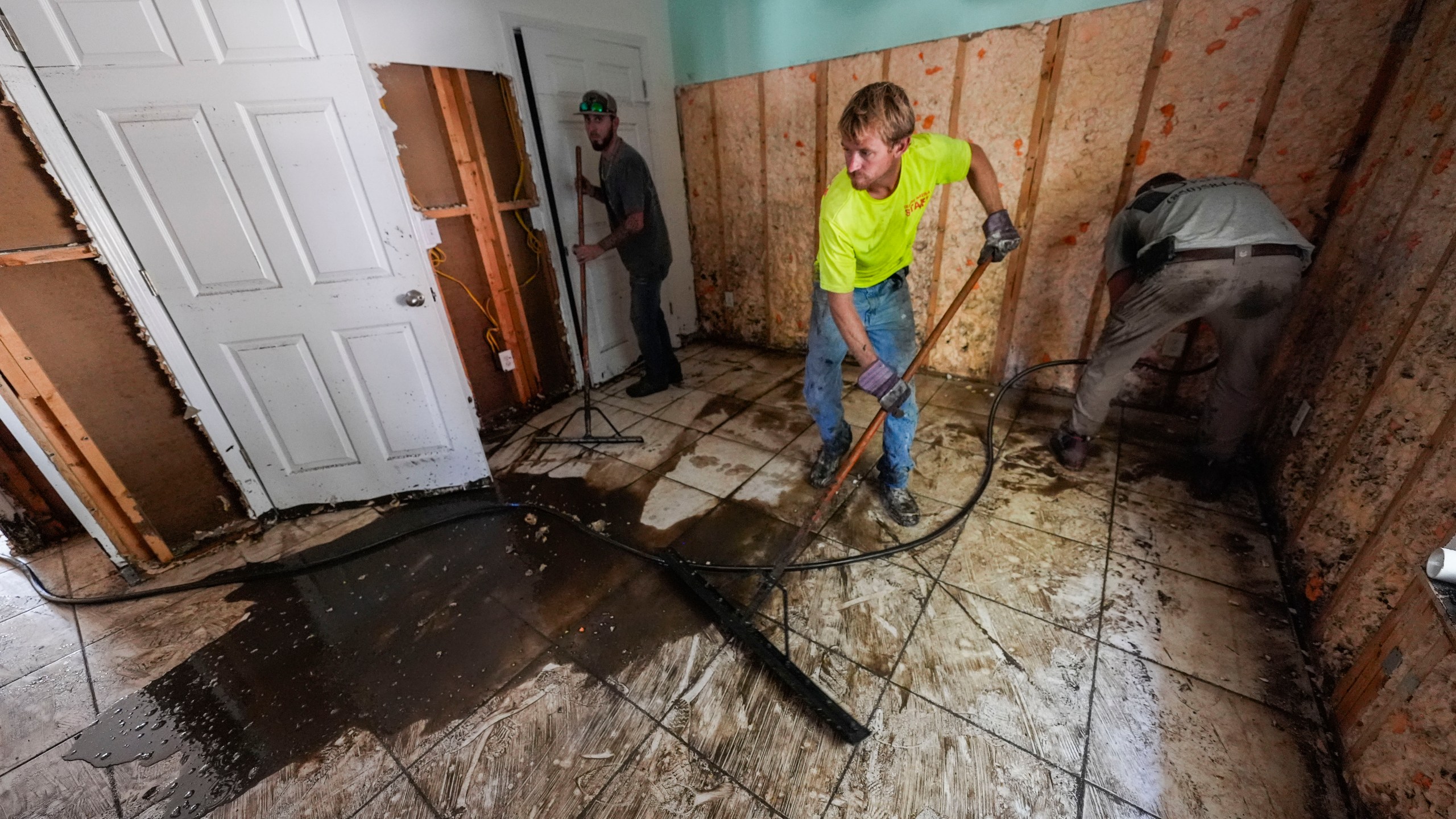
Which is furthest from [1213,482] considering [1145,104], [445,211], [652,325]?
[445,211]

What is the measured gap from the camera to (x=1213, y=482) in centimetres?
201

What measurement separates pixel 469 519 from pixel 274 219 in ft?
4.26

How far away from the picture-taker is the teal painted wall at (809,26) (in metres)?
2.48

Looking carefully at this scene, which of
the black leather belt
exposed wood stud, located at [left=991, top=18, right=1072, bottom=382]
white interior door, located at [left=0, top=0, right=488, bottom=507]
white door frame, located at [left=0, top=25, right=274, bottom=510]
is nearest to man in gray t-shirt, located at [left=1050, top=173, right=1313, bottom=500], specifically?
the black leather belt

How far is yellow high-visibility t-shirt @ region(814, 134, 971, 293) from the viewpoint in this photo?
1.58m

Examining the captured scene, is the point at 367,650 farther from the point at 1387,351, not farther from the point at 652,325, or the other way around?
the point at 1387,351

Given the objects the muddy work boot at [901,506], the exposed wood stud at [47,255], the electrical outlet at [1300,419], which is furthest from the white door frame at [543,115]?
the electrical outlet at [1300,419]

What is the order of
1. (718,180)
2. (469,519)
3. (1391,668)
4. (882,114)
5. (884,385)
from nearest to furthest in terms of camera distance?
1. (1391,668)
2. (882,114)
3. (884,385)
4. (469,519)
5. (718,180)

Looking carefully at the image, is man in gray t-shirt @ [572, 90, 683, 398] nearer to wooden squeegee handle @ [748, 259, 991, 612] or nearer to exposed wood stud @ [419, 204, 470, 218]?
exposed wood stud @ [419, 204, 470, 218]

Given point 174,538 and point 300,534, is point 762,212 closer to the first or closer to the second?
point 300,534

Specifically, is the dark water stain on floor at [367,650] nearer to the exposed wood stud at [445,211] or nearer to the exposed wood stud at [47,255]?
the exposed wood stud at [47,255]

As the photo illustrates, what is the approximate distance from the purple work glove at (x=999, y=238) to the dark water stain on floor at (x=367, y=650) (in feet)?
5.38

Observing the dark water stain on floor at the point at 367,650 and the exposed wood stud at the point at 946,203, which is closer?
the dark water stain on floor at the point at 367,650

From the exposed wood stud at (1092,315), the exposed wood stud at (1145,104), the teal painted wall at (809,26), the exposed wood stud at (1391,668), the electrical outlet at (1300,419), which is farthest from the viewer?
the exposed wood stud at (1092,315)
